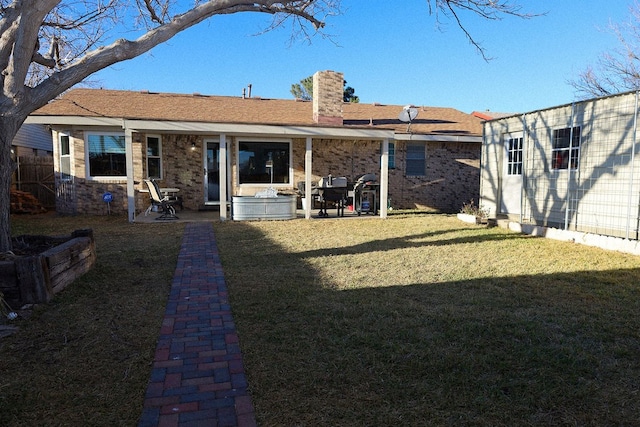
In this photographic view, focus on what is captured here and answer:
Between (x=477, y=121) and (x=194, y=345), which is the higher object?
(x=477, y=121)

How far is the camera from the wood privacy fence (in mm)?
15438

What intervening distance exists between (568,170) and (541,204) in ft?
3.75

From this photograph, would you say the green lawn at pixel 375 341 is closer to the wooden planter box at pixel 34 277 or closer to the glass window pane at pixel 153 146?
the wooden planter box at pixel 34 277

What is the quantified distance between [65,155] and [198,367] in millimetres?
12739

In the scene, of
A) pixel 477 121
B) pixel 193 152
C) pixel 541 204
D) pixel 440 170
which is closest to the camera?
pixel 541 204

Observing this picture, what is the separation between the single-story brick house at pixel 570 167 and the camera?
8062 millimetres

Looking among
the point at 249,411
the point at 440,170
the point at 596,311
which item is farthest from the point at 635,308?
the point at 440,170

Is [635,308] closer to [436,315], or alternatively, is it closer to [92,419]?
[436,315]

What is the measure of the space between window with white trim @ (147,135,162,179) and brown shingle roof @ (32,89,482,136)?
3.07 feet

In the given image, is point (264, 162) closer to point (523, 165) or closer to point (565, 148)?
point (523, 165)

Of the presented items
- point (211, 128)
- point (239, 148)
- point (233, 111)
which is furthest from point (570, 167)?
point (233, 111)

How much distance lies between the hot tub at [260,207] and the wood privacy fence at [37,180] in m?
8.32

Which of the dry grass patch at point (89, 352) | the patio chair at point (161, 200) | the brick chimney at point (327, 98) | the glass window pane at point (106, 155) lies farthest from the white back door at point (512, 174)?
the glass window pane at point (106, 155)

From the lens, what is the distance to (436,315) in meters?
4.16
